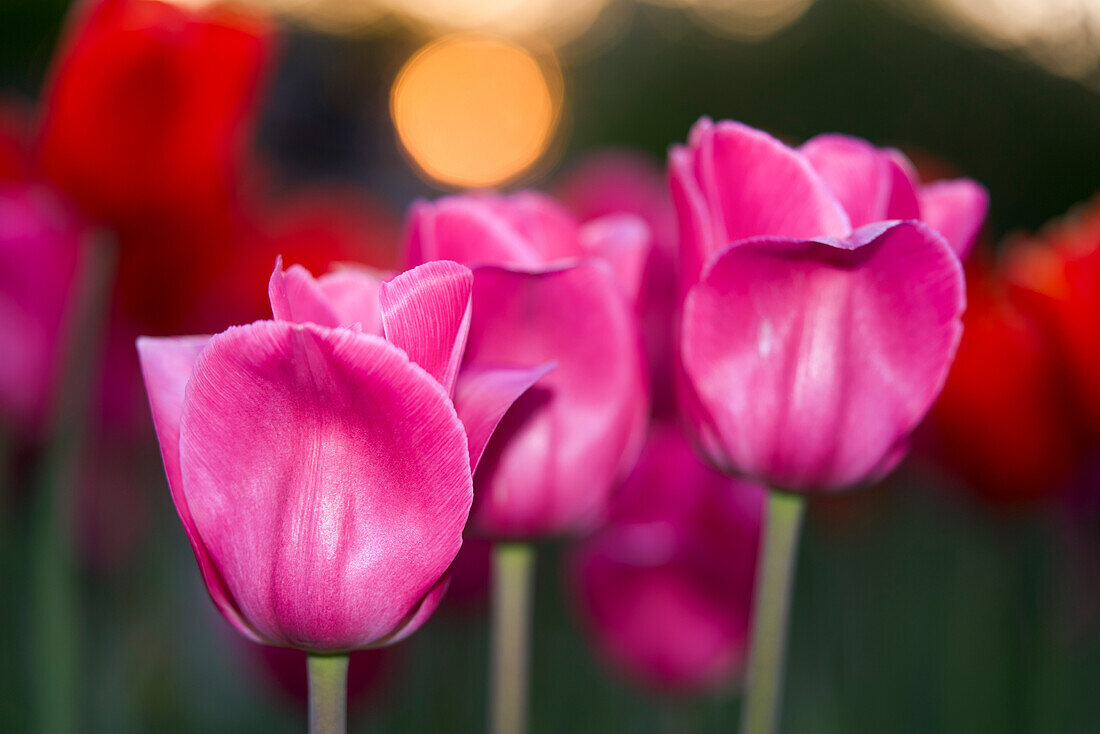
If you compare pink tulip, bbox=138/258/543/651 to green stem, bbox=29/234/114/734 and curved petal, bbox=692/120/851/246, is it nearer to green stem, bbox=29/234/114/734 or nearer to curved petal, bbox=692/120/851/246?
curved petal, bbox=692/120/851/246

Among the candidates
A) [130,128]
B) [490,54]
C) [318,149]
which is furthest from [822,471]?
[490,54]

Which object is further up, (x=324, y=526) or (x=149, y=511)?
(x=324, y=526)

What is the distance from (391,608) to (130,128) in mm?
452

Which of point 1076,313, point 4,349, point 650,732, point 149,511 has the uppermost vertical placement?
point 1076,313

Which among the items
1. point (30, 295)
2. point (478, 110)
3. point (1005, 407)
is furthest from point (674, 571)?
point (478, 110)

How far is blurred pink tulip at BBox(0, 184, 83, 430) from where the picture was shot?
28.4 inches

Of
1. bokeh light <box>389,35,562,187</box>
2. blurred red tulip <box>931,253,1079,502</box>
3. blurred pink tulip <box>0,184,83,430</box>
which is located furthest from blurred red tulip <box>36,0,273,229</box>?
bokeh light <box>389,35,562,187</box>

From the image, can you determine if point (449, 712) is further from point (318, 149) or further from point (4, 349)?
point (318, 149)

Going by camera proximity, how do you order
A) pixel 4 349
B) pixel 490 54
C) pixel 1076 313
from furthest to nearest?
pixel 490 54 < pixel 4 349 < pixel 1076 313

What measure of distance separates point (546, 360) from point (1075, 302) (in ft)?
1.03

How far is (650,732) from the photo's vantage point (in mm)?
949

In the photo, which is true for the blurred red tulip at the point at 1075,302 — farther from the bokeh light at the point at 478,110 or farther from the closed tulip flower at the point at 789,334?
the bokeh light at the point at 478,110

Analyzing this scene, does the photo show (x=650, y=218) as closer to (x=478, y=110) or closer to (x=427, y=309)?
(x=427, y=309)

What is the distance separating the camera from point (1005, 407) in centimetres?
64
